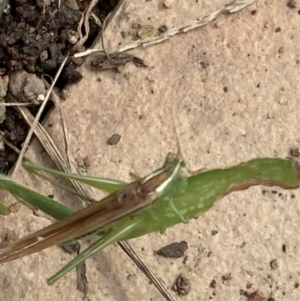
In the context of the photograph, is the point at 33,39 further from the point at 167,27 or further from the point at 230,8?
the point at 230,8

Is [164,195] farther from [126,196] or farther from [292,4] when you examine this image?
[292,4]

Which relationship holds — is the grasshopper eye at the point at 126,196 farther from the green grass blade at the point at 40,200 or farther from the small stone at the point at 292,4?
the small stone at the point at 292,4

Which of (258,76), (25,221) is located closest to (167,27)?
(258,76)

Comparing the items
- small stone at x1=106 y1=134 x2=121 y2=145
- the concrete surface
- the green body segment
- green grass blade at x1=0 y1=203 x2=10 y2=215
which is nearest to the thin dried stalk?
the concrete surface

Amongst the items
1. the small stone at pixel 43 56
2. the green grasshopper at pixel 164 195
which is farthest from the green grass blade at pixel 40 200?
the small stone at pixel 43 56

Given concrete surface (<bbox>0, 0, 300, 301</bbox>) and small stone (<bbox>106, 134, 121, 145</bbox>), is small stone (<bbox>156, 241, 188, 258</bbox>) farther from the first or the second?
small stone (<bbox>106, 134, 121, 145</bbox>)
